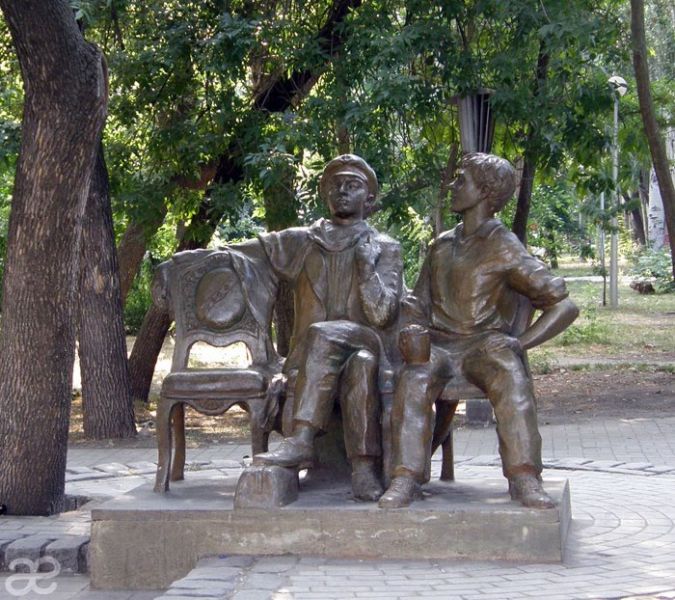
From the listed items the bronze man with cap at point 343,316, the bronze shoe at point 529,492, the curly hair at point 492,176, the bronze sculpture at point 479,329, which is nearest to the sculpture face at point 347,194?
the bronze man with cap at point 343,316

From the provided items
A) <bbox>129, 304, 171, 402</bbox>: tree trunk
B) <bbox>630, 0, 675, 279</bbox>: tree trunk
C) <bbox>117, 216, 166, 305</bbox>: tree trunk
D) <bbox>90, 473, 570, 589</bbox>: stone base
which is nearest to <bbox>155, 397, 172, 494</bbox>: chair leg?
<bbox>90, 473, 570, 589</bbox>: stone base

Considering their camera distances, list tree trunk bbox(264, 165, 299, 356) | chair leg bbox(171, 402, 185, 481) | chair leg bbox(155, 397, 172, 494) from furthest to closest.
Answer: tree trunk bbox(264, 165, 299, 356)
chair leg bbox(171, 402, 185, 481)
chair leg bbox(155, 397, 172, 494)

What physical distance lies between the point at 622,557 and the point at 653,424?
240 inches

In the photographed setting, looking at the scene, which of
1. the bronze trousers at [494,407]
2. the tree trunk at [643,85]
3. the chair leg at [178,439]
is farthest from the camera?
the tree trunk at [643,85]

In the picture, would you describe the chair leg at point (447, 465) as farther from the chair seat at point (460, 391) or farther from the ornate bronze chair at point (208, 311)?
the ornate bronze chair at point (208, 311)

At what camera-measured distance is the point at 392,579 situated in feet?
17.6

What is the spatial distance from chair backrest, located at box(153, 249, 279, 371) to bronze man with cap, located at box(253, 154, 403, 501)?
0.16 m

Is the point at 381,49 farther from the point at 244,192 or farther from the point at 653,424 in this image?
the point at 653,424

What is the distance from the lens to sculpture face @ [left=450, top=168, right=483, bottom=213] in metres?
6.46

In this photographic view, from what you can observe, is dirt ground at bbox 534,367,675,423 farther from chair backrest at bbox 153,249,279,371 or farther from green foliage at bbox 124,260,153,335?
green foliage at bbox 124,260,153,335

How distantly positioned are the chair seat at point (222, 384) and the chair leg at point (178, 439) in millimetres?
140

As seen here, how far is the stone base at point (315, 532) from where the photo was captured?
5.66m

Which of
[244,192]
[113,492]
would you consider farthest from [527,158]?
[113,492]

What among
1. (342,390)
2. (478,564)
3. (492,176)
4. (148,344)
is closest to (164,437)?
(342,390)
